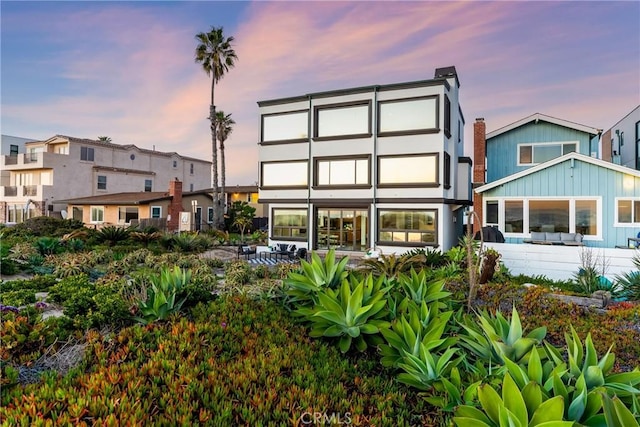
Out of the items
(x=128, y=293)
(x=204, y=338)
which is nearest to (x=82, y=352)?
(x=204, y=338)

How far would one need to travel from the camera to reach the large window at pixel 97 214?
30581 millimetres

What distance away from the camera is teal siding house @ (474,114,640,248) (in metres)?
14.8

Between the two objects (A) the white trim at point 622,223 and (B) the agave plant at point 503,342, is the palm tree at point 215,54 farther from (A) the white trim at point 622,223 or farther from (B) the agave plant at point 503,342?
(B) the agave plant at point 503,342

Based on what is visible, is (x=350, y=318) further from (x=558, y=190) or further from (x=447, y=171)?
(x=447, y=171)

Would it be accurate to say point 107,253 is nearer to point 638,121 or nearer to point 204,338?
point 204,338

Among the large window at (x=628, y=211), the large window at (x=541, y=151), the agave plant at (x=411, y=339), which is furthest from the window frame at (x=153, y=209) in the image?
the large window at (x=628, y=211)

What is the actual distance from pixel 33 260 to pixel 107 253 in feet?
7.38

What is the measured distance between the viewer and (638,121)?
20.9 meters

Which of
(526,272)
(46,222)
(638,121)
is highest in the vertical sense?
(638,121)

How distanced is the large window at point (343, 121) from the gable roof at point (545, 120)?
7.63 metres

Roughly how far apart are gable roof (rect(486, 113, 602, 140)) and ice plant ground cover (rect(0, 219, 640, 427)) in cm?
1619

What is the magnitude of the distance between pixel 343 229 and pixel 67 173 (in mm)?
33226

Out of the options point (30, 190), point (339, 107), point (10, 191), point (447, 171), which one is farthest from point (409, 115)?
point (10, 191)

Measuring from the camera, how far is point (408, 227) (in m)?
18.2
